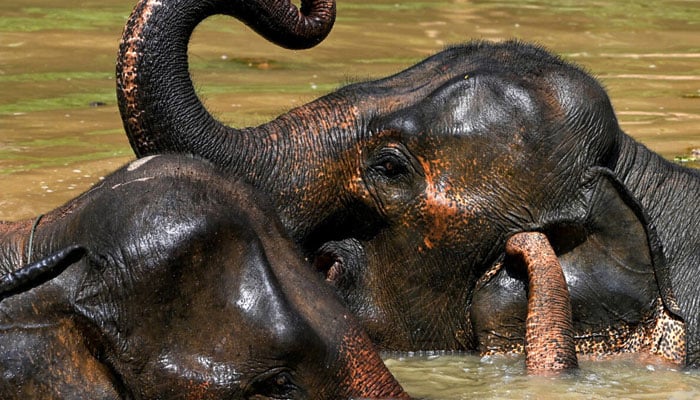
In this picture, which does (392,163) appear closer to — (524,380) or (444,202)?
(444,202)

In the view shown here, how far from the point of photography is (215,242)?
4422 mm

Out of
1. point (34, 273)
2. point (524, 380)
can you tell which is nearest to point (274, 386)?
point (34, 273)

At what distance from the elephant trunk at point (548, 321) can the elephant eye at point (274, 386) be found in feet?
4.44

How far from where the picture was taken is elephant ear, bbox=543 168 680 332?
19.7 feet

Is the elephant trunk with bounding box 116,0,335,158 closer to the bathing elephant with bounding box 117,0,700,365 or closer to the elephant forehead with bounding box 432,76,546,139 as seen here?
the bathing elephant with bounding box 117,0,700,365

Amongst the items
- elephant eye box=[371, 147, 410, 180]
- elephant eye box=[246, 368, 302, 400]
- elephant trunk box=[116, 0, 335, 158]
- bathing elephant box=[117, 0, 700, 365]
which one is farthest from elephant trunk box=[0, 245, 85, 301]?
elephant eye box=[371, 147, 410, 180]

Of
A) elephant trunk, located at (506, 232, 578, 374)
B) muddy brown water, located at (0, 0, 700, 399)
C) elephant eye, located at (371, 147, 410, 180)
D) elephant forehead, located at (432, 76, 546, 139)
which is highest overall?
elephant forehead, located at (432, 76, 546, 139)

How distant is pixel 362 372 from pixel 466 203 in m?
1.42

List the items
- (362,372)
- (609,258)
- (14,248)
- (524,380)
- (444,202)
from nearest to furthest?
(14,248), (362,372), (524,380), (444,202), (609,258)

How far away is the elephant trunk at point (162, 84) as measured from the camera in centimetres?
568

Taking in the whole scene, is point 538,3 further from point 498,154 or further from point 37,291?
point 37,291

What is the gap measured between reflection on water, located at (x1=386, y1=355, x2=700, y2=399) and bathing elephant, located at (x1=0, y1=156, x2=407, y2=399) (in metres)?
1.21

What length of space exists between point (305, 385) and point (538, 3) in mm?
13024

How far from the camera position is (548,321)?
567 cm
